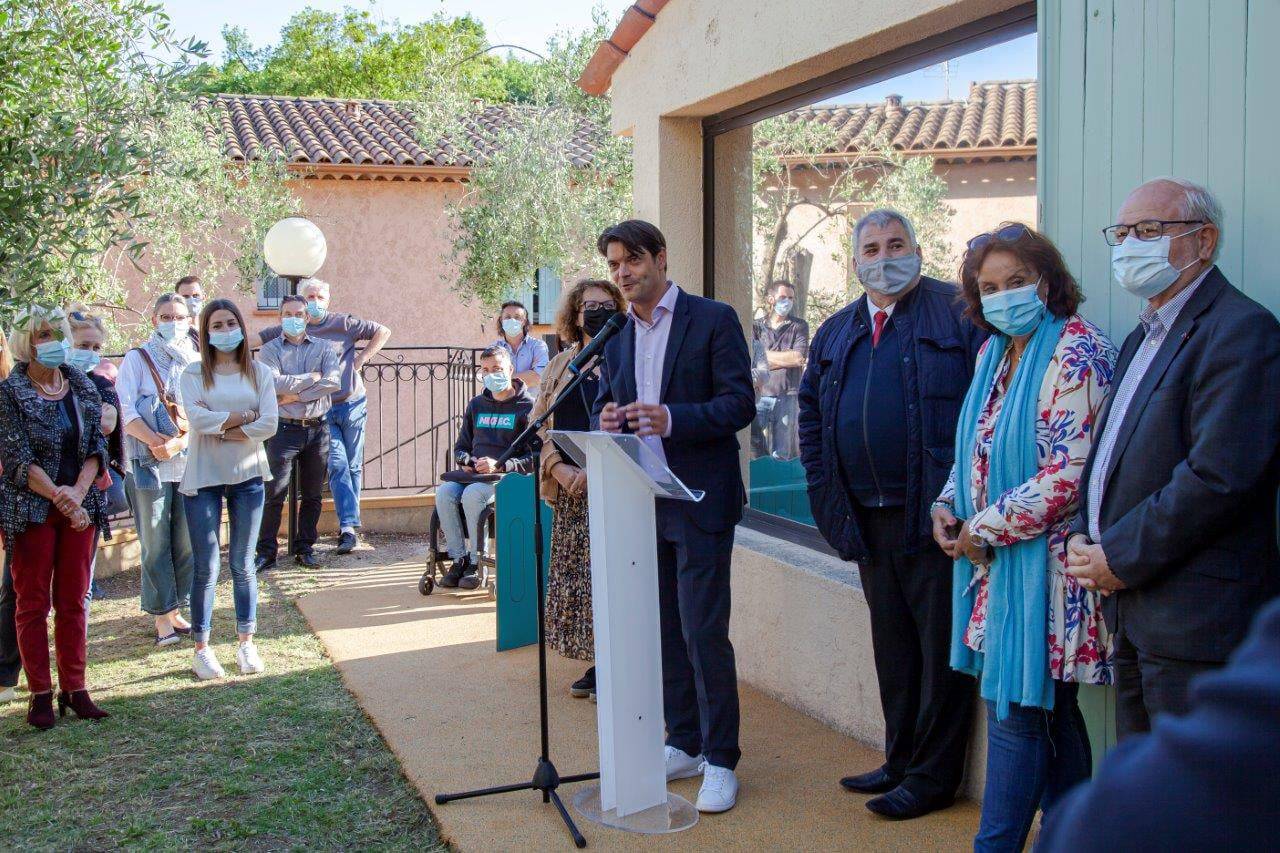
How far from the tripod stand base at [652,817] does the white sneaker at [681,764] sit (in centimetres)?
27

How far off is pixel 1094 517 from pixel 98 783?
419cm

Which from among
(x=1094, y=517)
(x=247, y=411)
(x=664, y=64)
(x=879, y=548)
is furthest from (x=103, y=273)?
(x=1094, y=517)

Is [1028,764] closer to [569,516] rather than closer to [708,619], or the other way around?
[708,619]

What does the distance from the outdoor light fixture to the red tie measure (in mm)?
8655

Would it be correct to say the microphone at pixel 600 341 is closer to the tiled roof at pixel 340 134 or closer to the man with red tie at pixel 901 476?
the man with red tie at pixel 901 476

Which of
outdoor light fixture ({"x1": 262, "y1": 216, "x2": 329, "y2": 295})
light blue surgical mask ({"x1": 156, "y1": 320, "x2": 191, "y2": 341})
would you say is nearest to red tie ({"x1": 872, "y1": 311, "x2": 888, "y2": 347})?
light blue surgical mask ({"x1": 156, "y1": 320, "x2": 191, "y2": 341})

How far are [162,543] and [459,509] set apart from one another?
231 centimetres

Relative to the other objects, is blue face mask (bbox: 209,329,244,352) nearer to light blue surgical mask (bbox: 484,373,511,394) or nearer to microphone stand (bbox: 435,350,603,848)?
light blue surgical mask (bbox: 484,373,511,394)

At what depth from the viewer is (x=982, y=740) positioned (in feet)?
14.4

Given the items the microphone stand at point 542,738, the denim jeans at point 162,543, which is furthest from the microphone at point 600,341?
the denim jeans at point 162,543

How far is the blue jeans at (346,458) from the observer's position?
34.4 ft

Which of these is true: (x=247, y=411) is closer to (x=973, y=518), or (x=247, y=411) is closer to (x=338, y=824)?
(x=338, y=824)

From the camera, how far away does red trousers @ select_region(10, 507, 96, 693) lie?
570 centimetres

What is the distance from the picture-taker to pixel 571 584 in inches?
239
